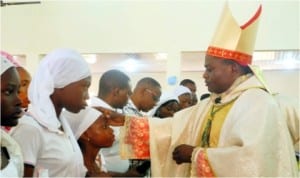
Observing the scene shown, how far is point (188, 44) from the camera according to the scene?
6.29 meters

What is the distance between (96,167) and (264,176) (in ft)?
2.60

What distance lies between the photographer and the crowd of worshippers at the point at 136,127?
155 centimetres

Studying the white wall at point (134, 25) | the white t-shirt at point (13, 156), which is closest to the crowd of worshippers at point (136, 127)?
the white t-shirt at point (13, 156)

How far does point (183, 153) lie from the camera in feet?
7.41

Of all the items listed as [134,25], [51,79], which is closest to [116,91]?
[51,79]

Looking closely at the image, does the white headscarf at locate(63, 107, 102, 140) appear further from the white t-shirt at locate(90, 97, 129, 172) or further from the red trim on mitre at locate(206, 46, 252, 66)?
the red trim on mitre at locate(206, 46, 252, 66)

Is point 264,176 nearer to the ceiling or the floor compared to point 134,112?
nearer to the floor

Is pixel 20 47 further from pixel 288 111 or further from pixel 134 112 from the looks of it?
pixel 288 111

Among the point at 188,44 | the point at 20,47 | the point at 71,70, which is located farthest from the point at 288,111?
the point at 20,47

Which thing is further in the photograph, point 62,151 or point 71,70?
point 71,70

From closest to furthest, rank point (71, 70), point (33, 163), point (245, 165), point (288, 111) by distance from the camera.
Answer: point (33, 163)
point (71, 70)
point (245, 165)
point (288, 111)

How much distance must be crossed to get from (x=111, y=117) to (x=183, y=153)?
0.42 metres

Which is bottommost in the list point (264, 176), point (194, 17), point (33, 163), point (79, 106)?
point (264, 176)

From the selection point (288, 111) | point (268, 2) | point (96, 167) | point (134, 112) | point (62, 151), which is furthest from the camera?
point (268, 2)
